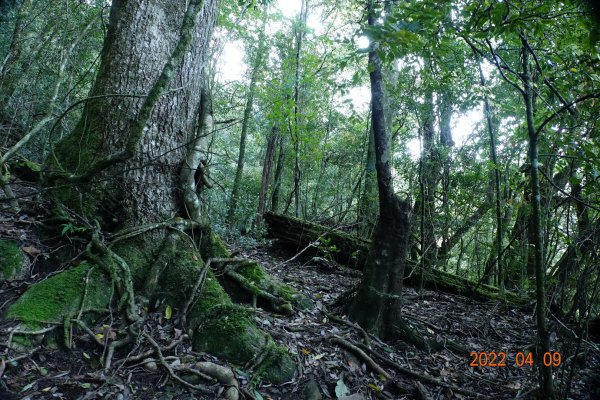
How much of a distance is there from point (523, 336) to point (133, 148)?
17.4 ft

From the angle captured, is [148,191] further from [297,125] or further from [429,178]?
[297,125]

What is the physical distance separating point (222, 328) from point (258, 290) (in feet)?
3.27

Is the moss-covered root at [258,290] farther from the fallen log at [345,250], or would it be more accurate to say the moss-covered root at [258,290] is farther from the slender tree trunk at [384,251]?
the fallen log at [345,250]

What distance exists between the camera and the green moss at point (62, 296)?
280 centimetres

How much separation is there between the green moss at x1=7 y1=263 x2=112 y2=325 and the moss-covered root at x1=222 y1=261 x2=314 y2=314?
1347 millimetres

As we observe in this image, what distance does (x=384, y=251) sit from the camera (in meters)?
4.19

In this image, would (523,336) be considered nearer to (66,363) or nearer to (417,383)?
(417,383)

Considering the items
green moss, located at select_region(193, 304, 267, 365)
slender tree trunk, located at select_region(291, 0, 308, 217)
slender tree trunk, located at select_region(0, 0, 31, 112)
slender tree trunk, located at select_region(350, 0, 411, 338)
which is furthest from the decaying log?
slender tree trunk, located at select_region(0, 0, 31, 112)

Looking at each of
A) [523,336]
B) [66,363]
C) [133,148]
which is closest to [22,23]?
[133,148]

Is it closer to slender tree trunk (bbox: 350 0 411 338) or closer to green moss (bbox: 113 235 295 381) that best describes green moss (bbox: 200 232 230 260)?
green moss (bbox: 113 235 295 381)

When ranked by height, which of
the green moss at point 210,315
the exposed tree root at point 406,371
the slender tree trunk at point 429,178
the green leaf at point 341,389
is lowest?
the green leaf at point 341,389

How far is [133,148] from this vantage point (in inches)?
114

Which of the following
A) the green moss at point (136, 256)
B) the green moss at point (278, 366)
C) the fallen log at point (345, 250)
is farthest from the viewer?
the fallen log at point (345, 250)

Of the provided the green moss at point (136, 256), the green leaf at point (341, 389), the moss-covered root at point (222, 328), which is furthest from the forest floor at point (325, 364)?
the green moss at point (136, 256)
